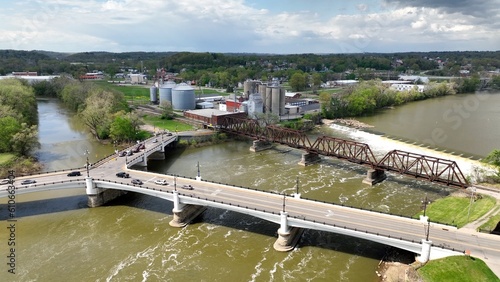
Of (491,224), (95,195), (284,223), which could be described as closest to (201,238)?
(284,223)

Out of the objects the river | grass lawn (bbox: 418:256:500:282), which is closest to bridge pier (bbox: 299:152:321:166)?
the river

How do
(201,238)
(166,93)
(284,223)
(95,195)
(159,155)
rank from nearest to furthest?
(284,223)
(201,238)
(95,195)
(159,155)
(166,93)

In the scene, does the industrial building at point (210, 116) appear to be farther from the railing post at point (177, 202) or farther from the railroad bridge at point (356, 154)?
the railing post at point (177, 202)

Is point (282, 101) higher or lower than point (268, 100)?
lower

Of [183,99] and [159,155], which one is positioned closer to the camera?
[159,155]

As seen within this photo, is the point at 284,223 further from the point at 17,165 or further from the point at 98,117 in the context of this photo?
the point at 98,117

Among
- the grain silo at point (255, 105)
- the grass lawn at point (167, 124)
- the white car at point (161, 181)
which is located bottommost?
the white car at point (161, 181)

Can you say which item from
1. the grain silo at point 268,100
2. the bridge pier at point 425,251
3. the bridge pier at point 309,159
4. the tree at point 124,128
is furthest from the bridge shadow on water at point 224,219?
the grain silo at point 268,100
